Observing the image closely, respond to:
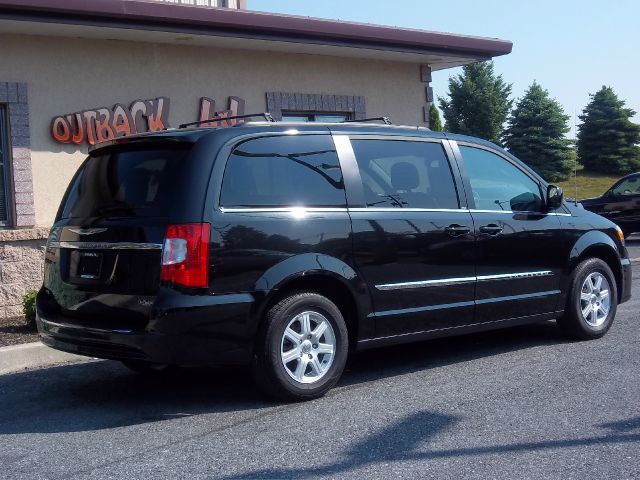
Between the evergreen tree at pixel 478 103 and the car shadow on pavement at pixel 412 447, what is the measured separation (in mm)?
44865

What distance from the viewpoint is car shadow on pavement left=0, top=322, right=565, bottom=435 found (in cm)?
589

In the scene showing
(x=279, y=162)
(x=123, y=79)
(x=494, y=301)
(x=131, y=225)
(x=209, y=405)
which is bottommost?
(x=209, y=405)

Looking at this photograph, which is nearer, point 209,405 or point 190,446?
point 190,446

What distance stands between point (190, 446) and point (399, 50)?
27.3ft

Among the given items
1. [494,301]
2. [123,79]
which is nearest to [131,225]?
[494,301]

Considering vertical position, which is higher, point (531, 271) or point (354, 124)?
point (354, 124)

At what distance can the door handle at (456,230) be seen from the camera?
22.6 feet

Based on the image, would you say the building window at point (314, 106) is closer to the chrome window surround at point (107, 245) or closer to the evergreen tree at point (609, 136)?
the chrome window surround at point (107, 245)

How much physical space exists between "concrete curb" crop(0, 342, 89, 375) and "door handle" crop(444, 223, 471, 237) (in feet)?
11.1

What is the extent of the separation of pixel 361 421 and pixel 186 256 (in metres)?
1.47

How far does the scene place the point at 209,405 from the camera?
6.10 m

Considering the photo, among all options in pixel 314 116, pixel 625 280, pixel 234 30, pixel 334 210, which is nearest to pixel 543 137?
pixel 314 116

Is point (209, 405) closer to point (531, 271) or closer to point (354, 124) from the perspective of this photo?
point (354, 124)

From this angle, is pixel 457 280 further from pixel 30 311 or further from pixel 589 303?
pixel 30 311
